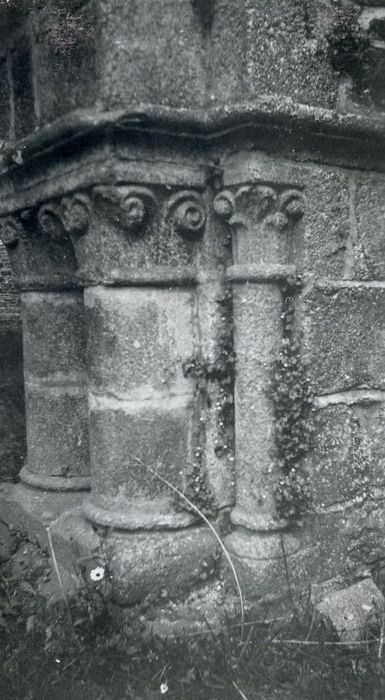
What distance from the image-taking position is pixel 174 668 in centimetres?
234

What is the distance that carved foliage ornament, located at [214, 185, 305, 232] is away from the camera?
2.50 metres

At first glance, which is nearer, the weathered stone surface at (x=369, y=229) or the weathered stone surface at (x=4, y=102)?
the weathered stone surface at (x=369, y=229)

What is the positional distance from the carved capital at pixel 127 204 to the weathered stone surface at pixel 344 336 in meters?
0.80

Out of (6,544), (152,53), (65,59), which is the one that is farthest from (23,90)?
(6,544)

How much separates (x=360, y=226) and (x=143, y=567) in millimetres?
1808

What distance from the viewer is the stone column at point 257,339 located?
2555 millimetres

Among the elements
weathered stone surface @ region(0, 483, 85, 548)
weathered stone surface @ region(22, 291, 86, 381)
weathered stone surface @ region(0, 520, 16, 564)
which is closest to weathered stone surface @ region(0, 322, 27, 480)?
A: weathered stone surface @ region(0, 483, 85, 548)

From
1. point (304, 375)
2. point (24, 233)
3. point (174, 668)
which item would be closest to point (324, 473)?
point (304, 375)

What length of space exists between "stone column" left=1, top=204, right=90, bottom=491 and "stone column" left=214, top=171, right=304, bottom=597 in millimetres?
962

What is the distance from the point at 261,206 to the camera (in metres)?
2.51

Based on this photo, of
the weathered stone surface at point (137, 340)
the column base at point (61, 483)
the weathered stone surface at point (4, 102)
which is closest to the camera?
the weathered stone surface at point (137, 340)

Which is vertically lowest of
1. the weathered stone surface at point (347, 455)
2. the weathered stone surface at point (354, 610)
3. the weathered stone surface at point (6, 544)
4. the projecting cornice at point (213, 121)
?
the weathered stone surface at point (354, 610)

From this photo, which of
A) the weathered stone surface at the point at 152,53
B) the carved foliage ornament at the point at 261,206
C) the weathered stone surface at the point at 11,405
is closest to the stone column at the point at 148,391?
the carved foliage ornament at the point at 261,206

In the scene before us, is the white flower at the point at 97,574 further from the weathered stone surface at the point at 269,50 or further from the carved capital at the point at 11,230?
the weathered stone surface at the point at 269,50
